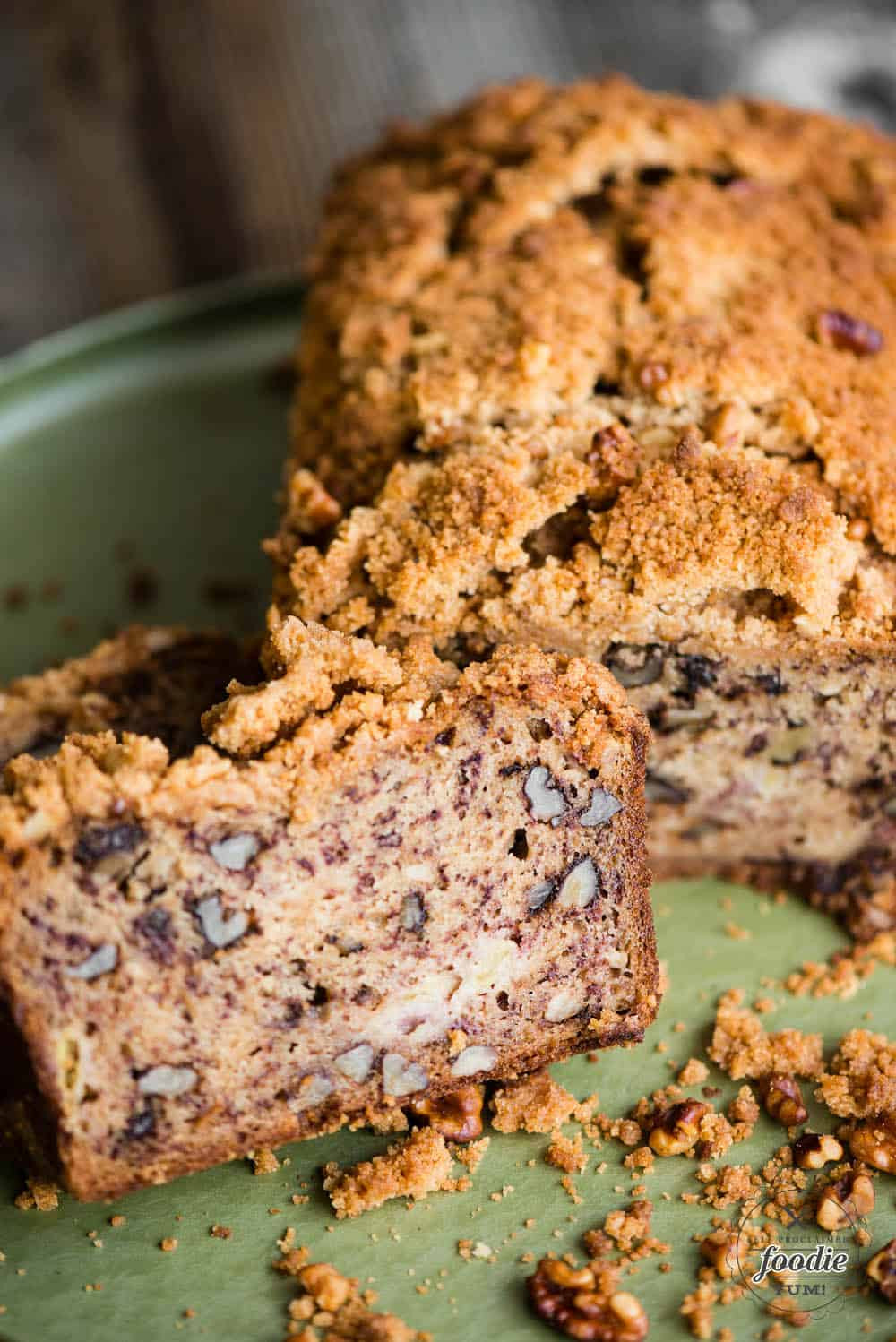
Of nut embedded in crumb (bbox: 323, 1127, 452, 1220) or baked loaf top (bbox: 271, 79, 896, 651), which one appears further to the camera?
baked loaf top (bbox: 271, 79, 896, 651)

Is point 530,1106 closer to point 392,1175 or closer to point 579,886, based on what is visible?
point 392,1175

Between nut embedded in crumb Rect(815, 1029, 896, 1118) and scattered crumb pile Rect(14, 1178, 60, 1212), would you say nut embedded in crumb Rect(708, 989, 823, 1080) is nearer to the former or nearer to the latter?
nut embedded in crumb Rect(815, 1029, 896, 1118)

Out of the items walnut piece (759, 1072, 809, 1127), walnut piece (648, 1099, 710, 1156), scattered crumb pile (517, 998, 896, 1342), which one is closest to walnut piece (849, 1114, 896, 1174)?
scattered crumb pile (517, 998, 896, 1342)

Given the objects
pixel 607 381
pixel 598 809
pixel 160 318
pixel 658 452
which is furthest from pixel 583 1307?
pixel 160 318

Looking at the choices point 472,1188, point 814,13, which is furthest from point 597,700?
point 814,13

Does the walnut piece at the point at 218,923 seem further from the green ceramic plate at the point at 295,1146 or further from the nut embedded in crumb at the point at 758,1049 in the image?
the nut embedded in crumb at the point at 758,1049
